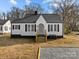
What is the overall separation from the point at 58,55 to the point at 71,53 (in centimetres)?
154

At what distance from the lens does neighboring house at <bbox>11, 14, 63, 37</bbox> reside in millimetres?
32094

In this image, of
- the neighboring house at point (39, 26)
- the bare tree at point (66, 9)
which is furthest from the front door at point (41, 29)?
the bare tree at point (66, 9)

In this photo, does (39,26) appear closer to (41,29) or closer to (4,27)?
(41,29)

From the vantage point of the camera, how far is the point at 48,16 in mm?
34938

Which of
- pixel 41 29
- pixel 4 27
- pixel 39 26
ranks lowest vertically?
pixel 41 29

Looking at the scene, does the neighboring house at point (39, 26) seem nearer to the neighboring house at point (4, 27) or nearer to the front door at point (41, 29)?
the front door at point (41, 29)

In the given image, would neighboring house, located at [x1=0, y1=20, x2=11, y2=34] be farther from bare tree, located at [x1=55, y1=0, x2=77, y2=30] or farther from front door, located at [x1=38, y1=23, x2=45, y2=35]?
front door, located at [x1=38, y1=23, x2=45, y2=35]

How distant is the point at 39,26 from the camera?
3244 centimetres

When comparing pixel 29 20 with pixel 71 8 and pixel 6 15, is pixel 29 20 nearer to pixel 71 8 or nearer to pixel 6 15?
pixel 71 8

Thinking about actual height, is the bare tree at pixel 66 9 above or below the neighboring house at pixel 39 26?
above

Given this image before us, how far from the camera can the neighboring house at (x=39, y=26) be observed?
105ft

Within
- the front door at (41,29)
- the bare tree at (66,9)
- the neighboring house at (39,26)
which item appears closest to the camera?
the neighboring house at (39,26)

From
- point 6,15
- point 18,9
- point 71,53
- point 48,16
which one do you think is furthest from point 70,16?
point 6,15

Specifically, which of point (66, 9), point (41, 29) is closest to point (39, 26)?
point (41, 29)
